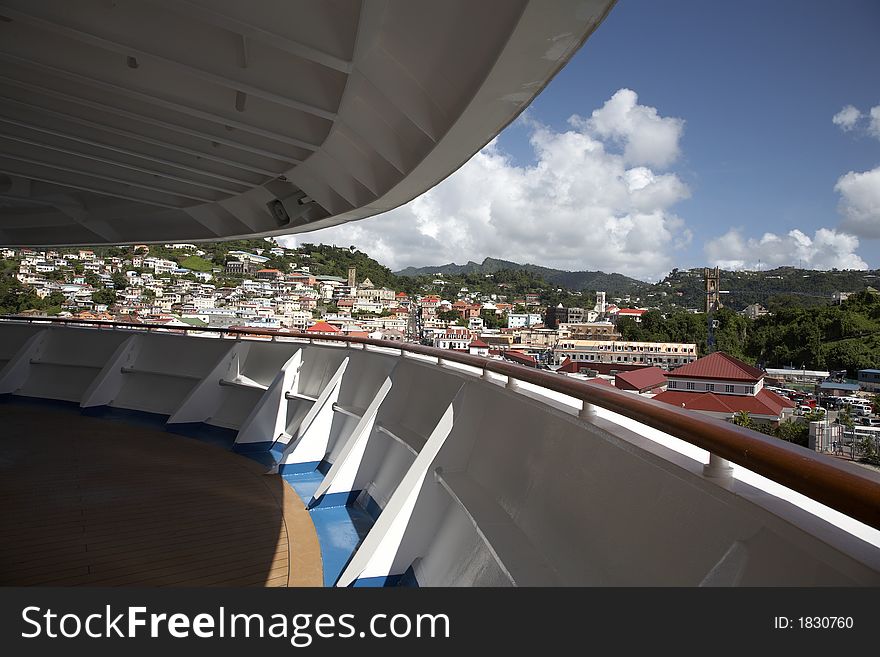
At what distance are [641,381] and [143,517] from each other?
366 centimetres

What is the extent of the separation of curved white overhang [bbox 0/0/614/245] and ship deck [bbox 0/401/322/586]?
9.20 ft

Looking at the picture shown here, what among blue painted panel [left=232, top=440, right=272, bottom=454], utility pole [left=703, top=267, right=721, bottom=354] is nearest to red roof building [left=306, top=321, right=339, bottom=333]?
blue painted panel [left=232, top=440, right=272, bottom=454]

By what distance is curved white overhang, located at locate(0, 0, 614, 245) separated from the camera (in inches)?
105

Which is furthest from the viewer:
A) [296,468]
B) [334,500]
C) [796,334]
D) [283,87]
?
[296,468]

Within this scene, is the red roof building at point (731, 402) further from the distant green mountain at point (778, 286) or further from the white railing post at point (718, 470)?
the distant green mountain at point (778, 286)

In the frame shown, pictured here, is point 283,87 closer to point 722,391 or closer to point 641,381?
point 641,381

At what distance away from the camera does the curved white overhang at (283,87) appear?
8.76 ft

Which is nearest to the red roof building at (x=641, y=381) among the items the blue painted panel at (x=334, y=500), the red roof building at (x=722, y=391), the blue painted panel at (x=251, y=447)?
the red roof building at (x=722, y=391)

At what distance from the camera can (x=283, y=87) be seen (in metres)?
3.69

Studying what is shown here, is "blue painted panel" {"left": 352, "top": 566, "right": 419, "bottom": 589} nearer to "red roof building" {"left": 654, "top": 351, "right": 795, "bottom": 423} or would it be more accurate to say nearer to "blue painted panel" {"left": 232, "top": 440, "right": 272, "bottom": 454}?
"red roof building" {"left": 654, "top": 351, "right": 795, "bottom": 423}

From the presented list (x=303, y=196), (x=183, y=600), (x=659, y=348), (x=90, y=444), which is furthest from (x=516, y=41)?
(x=90, y=444)

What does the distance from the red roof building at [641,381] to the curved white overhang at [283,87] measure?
138 centimetres

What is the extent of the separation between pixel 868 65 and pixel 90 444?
7.10 meters

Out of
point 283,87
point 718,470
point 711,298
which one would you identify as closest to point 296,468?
point 283,87
